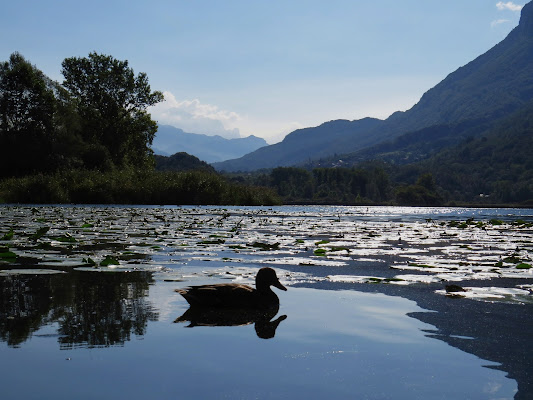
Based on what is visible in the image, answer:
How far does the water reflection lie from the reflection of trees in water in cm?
48

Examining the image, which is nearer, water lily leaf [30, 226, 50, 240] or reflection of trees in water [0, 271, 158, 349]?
reflection of trees in water [0, 271, 158, 349]

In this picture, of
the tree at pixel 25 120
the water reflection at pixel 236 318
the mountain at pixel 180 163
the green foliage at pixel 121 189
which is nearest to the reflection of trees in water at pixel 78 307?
the water reflection at pixel 236 318

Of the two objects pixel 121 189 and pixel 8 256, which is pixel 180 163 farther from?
pixel 8 256

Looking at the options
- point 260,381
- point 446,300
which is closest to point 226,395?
point 260,381

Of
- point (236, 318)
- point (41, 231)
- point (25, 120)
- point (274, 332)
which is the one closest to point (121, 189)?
point (25, 120)

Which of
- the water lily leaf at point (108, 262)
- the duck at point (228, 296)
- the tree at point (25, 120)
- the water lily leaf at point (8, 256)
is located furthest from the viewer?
the tree at point (25, 120)

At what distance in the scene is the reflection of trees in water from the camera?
217 inches

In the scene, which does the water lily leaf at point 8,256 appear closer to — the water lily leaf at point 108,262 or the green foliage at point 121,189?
the water lily leaf at point 108,262

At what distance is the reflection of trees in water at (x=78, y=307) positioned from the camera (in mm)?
5500

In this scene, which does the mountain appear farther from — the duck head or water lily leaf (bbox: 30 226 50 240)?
the duck head

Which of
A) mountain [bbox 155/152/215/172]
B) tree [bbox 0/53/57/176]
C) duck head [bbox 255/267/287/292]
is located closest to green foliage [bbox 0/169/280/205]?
tree [bbox 0/53/57/176]

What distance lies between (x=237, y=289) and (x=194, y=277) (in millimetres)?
2331

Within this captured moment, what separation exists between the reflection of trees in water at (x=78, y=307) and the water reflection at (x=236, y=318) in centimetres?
48

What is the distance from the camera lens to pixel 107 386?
4051 mm
